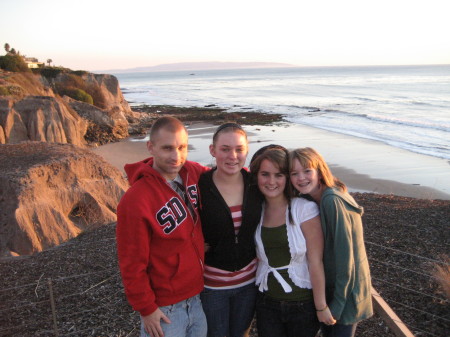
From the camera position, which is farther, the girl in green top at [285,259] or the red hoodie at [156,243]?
the girl in green top at [285,259]

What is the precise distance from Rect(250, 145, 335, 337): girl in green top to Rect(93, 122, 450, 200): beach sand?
1259cm

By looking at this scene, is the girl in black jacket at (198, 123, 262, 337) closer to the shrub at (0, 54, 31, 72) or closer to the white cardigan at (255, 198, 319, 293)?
the white cardigan at (255, 198, 319, 293)

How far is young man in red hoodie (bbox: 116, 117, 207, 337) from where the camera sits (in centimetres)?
266

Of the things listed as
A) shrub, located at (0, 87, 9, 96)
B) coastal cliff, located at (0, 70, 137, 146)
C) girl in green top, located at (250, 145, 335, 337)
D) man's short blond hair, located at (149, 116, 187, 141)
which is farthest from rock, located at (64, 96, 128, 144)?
girl in green top, located at (250, 145, 335, 337)

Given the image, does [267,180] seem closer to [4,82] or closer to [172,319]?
[172,319]

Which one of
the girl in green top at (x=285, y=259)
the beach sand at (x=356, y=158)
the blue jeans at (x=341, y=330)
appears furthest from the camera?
the beach sand at (x=356, y=158)

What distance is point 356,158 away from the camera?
1972 centimetres

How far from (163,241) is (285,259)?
91cm

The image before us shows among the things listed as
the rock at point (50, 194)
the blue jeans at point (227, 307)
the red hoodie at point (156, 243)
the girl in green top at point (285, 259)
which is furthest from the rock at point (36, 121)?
the girl in green top at point (285, 259)

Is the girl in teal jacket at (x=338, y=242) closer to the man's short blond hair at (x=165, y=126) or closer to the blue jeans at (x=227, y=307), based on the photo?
the blue jeans at (x=227, y=307)

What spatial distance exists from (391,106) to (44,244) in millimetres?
41570

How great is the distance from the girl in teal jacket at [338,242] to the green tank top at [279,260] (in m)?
0.23

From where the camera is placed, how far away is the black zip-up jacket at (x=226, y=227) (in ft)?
9.64

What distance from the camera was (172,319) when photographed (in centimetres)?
286
